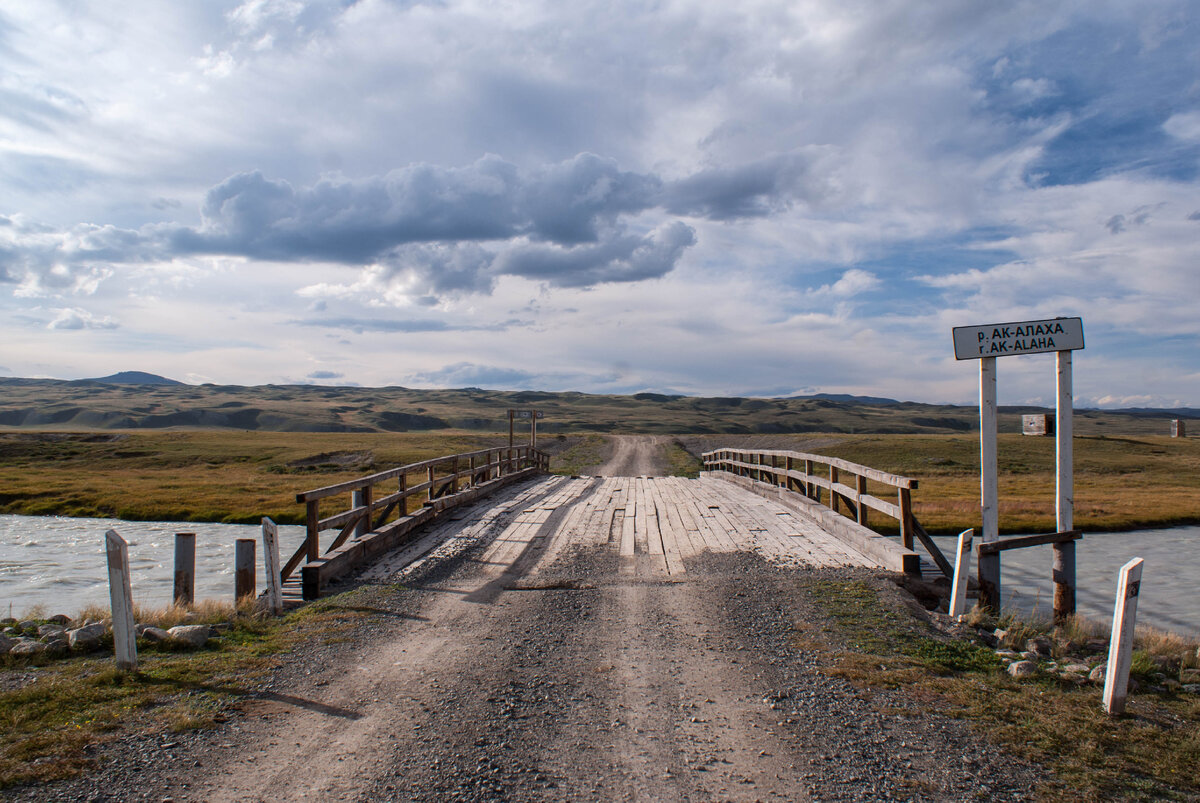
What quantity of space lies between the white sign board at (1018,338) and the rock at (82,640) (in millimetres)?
9088

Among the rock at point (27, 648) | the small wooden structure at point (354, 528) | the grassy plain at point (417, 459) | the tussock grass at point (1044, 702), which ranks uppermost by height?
the small wooden structure at point (354, 528)

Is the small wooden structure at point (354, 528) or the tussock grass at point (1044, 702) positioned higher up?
the small wooden structure at point (354, 528)

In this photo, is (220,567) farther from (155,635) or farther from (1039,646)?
A: (1039,646)

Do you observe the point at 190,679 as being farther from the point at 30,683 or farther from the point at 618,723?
the point at 618,723

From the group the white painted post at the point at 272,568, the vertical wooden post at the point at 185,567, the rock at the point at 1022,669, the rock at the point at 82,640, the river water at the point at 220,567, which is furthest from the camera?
the river water at the point at 220,567

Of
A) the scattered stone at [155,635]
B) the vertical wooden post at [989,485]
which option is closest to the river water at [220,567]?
the vertical wooden post at [989,485]

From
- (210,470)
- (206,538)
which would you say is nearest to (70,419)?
(210,470)

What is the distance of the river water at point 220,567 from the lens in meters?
11.8

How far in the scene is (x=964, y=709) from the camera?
484 centimetres

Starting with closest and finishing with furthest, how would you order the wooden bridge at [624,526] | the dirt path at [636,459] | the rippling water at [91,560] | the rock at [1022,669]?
1. the rock at [1022,669]
2. the wooden bridge at [624,526]
3. the rippling water at [91,560]
4. the dirt path at [636,459]

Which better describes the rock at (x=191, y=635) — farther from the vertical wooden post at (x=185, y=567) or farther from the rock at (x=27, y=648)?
the vertical wooden post at (x=185, y=567)

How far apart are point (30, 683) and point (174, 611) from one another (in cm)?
228

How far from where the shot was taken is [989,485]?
27.3 ft

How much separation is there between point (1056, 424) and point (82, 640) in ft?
32.5
